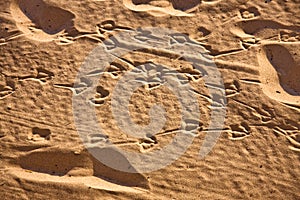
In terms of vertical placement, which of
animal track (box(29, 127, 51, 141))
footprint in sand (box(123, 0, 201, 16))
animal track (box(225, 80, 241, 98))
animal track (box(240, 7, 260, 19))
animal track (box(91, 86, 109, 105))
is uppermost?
animal track (box(240, 7, 260, 19))

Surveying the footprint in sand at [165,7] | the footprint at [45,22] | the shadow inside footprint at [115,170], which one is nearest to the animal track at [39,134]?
the shadow inside footprint at [115,170]

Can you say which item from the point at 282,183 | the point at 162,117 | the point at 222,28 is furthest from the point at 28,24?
the point at 282,183

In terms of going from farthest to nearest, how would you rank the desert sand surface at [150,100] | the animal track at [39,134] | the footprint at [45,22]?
the footprint at [45,22]
the animal track at [39,134]
the desert sand surface at [150,100]

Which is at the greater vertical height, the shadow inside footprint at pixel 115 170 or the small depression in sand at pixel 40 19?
the small depression in sand at pixel 40 19

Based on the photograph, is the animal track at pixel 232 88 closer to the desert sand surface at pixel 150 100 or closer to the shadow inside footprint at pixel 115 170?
the desert sand surface at pixel 150 100

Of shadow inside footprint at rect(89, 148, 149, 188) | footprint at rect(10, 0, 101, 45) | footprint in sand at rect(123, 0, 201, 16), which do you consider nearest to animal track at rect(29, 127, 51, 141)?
shadow inside footprint at rect(89, 148, 149, 188)

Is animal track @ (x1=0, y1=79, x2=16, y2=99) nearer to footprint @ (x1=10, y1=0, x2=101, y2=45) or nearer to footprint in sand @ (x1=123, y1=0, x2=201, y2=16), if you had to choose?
footprint @ (x1=10, y1=0, x2=101, y2=45)
